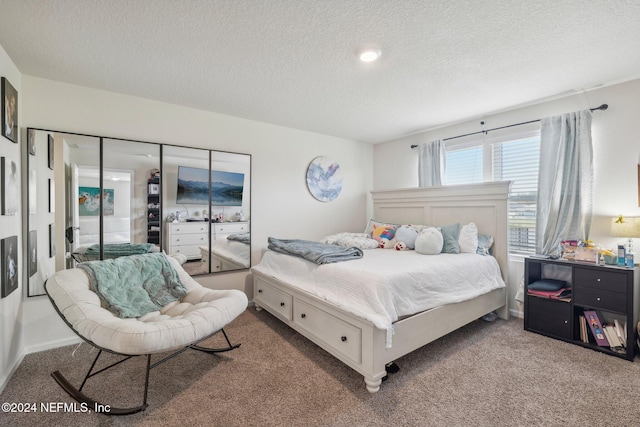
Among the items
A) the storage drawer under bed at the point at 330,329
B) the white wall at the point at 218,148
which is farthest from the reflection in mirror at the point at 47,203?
the storage drawer under bed at the point at 330,329

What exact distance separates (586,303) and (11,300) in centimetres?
458

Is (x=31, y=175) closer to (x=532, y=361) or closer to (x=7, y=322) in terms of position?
(x=7, y=322)

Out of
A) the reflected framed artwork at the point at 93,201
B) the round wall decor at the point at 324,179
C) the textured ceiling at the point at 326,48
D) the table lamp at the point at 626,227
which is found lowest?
the table lamp at the point at 626,227

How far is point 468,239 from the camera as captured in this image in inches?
121

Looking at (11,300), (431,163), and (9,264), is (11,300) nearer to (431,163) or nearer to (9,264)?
(9,264)

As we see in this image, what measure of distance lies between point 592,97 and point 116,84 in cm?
439


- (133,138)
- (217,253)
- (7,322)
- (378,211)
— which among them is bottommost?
(7,322)

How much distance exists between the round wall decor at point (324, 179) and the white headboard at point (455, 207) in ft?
Answer: 2.06

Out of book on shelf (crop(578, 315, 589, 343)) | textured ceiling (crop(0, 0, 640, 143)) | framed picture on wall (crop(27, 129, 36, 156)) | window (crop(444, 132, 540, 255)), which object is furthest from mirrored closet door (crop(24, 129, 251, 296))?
book on shelf (crop(578, 315, 589, 343))

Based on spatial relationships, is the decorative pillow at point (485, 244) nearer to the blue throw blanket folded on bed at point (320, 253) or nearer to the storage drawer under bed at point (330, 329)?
the blue throw blanket folded on bed at point (320, 253)

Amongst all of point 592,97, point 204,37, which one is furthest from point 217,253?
point 592,97

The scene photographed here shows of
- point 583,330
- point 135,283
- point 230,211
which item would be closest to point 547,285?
point 583,330

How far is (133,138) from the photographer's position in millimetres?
2846

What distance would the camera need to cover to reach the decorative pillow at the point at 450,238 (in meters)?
3.04
